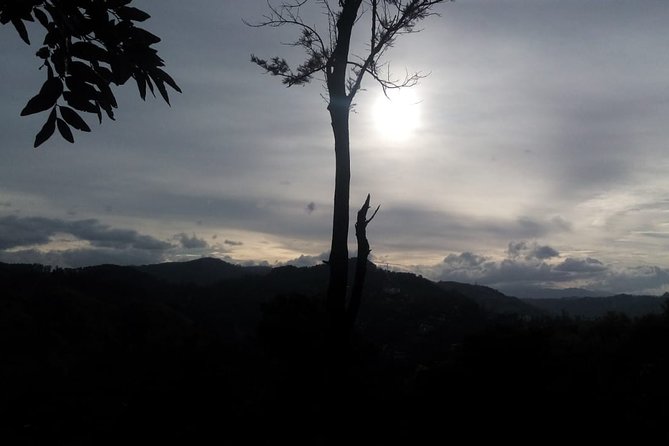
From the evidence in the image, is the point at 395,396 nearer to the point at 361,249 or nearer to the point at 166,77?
the point at 361,249

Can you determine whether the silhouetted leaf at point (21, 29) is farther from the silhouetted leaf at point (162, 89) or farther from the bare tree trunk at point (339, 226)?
the bare tree trunk at point (339, 226)

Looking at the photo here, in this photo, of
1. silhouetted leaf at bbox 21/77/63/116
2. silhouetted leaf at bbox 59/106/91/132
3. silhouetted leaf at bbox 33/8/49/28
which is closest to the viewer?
silhouetted leaf at bbox 21/77/63/116

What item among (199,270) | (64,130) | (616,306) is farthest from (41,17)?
(199,270)

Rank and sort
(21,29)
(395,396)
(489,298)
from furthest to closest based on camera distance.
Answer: (489,298) → (395,396) → (21,29)

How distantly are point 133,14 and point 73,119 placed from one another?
1.77 feet

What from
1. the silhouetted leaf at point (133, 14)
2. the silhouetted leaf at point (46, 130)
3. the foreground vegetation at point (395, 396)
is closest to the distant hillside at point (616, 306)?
the foreground vegetation at point (395, 396)

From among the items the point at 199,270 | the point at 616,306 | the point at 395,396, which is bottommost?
the point at 395,396

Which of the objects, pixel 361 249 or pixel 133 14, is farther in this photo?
pixel 361 249

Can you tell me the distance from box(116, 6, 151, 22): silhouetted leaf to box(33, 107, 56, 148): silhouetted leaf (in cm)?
54

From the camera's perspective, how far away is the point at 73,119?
88.7 inches

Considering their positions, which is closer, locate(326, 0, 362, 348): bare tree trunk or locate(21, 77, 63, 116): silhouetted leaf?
locate(21, 77, 63, 116): silhouetted leaf

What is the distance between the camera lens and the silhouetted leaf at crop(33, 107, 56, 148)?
7.17ft

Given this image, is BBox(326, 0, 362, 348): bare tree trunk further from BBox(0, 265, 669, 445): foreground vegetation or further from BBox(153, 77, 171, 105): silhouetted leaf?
BBox(153, 77, 171, 105): silhouetted leaf

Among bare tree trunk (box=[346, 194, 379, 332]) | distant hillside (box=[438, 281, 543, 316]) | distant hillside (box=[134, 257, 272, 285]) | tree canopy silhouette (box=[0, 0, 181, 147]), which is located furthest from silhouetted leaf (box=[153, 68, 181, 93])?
distant hillside (box=[134, 257, 272, 285])
